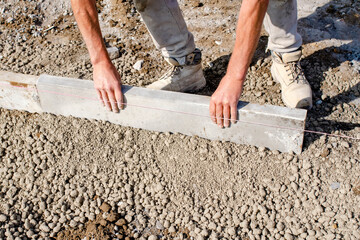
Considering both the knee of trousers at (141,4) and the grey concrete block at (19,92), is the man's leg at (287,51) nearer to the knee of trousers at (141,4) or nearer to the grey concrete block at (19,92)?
the knee of trousers at (141,4)

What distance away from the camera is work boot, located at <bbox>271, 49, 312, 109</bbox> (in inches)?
127

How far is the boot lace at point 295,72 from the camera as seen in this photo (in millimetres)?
3326

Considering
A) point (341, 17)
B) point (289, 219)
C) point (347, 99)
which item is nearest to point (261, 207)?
point (289, 219)

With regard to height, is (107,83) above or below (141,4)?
below

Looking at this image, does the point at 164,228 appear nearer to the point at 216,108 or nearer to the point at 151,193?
the point at 151,193

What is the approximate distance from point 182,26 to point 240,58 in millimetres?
938

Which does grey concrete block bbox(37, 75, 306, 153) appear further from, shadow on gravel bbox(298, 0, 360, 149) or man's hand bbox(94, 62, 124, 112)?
shadow on gravel bbox(298, 0, 360, 149)

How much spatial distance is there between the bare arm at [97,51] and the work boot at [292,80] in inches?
53.0

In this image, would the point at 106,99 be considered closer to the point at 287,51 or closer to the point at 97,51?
the point at 97,51

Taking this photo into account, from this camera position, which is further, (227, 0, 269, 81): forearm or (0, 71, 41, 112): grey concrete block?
(0, 71, 41, 112): grey concrete block

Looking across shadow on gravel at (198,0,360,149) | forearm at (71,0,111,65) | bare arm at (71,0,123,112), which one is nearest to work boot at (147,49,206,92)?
shadow on gravel at (198,0,360,149)

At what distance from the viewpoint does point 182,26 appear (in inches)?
130

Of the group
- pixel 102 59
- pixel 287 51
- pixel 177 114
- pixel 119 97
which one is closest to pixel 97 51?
pixel 102 59

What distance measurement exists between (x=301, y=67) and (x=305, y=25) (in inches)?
27.7
